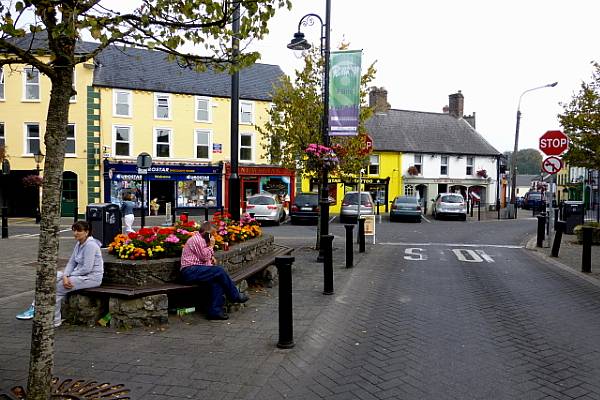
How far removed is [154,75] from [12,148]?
8.98 m

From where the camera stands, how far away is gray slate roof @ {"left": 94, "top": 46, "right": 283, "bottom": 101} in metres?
28.5

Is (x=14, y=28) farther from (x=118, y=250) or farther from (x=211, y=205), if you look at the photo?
(x=211, y=205)

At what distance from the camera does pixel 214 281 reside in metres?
6.07

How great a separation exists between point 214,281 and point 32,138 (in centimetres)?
2580

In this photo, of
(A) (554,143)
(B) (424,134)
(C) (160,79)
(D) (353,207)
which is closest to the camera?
(A) (554,143)

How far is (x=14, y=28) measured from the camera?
3.30 m

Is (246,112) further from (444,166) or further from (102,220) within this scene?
(102,220)

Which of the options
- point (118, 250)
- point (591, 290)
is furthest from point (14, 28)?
point (591, 290)

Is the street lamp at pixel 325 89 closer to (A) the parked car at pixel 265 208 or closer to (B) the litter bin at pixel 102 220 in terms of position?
(B) the litter bin at pixel 102 220

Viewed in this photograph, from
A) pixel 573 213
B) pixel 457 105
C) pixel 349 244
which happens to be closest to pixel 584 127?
pixel 573 213

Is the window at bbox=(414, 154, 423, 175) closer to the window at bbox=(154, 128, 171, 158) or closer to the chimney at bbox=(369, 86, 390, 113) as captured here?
the chimney at bbox=(369, 86, 390, 113)

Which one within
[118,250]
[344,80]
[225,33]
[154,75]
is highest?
[154,75]

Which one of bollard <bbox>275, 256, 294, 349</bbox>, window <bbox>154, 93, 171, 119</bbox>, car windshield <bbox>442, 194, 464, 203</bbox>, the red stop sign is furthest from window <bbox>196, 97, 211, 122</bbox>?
bollard <bbox>275, 256, 294, 349</bbox>

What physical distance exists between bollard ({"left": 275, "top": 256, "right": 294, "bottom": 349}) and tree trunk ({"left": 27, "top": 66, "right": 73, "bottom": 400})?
2.26m
